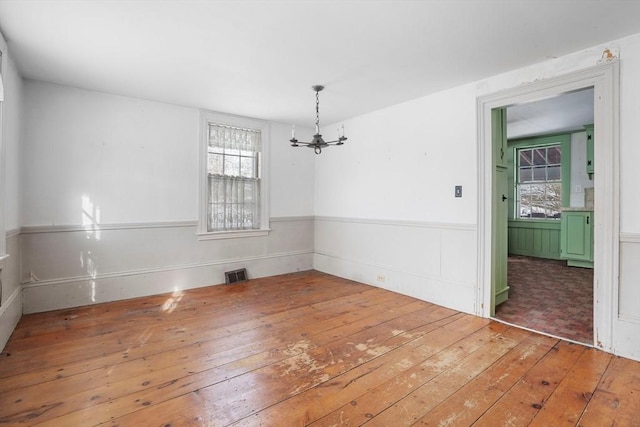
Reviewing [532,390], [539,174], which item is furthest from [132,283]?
[539,174]

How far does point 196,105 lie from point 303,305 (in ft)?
9.95

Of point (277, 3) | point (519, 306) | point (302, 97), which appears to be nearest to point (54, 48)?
point (277, 3)

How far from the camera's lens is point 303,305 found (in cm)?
380

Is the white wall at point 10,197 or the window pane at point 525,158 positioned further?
the window pane at point 525,158

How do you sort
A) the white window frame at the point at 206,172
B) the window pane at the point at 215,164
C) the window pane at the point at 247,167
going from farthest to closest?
the window pane at the point at 247,167 → the window pane at the point at 215,164 → the white window frame at the point at 206,172

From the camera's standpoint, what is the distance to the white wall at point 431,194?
2529 millimetres

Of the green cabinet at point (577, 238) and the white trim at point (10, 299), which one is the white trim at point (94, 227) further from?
the green cabinet at point (577, 238)

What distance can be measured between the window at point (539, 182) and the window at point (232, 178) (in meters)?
5.80

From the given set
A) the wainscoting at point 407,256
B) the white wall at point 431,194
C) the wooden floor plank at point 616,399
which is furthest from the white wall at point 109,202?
the wooden floor plank at point 616,399

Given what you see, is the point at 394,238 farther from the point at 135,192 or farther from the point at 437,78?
the point at 135,192

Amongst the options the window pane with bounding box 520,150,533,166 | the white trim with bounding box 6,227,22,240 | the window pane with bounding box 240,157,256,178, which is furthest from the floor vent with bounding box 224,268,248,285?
the window pane with bounding box 520,150,533,166

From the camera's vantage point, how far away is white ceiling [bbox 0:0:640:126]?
2211 mm

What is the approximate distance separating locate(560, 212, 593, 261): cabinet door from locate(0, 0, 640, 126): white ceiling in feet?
14.1

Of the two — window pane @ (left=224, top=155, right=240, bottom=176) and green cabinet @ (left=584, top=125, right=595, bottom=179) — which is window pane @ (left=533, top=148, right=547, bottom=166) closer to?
green cabinet @ (left=584, top=125, right=595, bottom=179)
